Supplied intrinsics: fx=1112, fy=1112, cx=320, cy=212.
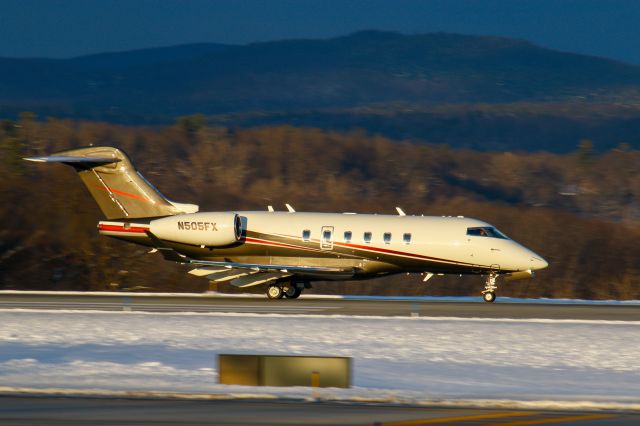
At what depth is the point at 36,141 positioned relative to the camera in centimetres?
9562

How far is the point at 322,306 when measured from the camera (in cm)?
2923

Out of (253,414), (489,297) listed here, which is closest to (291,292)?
(489,297)

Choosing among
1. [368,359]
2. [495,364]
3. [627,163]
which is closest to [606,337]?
[495,364]

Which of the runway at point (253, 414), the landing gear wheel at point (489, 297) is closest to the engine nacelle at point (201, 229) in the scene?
the landing gear wheel at point (489, 297)

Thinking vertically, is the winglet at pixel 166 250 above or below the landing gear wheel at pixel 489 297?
above

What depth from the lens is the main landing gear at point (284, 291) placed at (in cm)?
3194

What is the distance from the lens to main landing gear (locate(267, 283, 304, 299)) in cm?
3194

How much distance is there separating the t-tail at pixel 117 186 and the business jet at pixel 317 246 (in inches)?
9.2

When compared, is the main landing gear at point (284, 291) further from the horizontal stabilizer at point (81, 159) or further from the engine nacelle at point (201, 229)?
the horizontal stabilizer at point (81, 159)

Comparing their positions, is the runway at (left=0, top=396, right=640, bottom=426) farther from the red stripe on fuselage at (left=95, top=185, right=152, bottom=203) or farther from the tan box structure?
the red stripe on fuselage at (left=95, top=185, right=152, bottom=203)

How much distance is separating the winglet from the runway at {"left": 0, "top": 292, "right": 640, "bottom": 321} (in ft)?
4.01

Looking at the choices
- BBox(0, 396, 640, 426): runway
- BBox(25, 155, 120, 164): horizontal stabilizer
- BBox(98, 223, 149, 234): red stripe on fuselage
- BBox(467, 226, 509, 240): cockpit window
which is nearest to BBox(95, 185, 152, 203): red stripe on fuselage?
BBox(25, 155, 120, 164): horizontal stabilizer

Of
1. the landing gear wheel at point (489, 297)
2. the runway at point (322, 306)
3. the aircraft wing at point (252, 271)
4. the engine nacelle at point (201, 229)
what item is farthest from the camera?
the engine nacelle at point (201, 229)

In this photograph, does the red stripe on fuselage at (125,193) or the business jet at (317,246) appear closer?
the business jet at (317,246)
